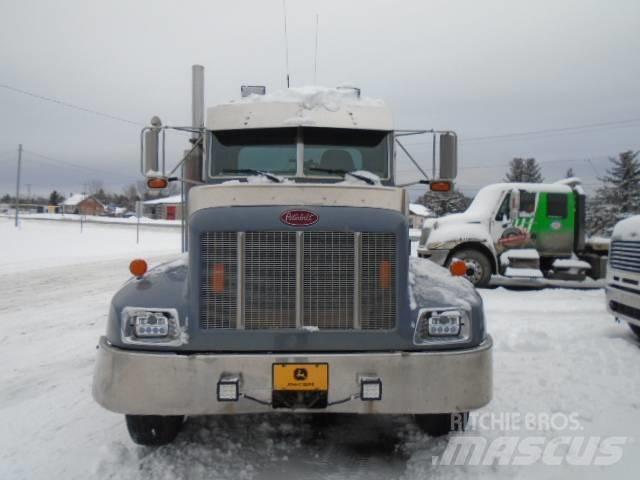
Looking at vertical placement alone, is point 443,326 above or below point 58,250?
above

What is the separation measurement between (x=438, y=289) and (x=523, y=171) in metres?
63.6

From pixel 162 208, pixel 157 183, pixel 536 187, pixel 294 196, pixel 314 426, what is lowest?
pixel 314 426

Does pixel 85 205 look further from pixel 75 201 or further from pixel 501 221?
pixel 501 221

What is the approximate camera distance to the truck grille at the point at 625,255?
6.07 m

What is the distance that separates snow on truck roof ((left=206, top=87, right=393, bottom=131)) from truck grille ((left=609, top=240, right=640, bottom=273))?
3.80m

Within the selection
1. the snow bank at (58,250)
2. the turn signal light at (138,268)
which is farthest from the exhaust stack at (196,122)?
the snow bank at (58,250)

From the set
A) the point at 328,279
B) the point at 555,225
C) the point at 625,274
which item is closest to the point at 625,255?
the point at 625,274

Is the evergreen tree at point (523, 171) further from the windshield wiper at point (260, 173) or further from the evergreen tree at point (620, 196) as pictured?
the windshield wiper at point (260, 173)

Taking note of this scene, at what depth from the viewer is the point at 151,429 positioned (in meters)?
3.47

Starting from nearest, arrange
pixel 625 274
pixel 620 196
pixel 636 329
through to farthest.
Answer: pixel 625 274 → pixel 636 329 → pixel 620 196

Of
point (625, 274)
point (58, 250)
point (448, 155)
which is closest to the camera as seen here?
point (448, 155)

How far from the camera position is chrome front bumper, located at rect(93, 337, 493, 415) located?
3.03 metres

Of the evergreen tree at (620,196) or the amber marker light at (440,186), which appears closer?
the amber marker light at (440,186)

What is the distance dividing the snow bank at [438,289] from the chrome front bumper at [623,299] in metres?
3.40
